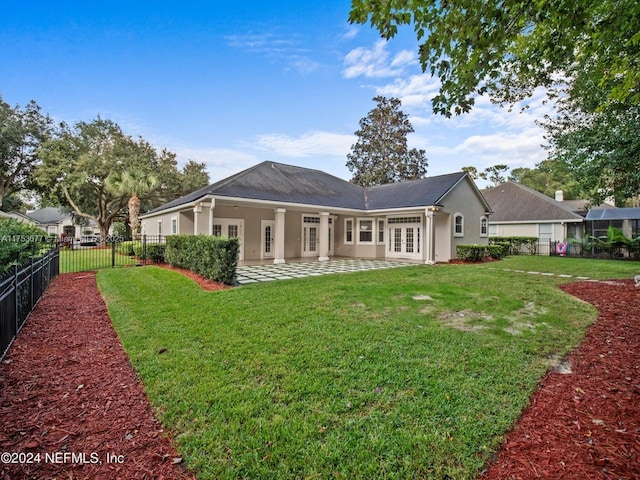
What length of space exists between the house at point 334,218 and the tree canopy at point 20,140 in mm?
19011

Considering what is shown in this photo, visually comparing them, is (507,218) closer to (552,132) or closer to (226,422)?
(552,132)

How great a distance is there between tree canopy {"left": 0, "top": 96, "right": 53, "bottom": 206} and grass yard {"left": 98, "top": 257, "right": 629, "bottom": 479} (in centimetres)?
3063

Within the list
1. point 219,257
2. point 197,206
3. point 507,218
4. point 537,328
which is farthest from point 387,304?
point 507,218

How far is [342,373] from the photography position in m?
3.51

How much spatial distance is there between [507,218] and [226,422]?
2755 centimetres

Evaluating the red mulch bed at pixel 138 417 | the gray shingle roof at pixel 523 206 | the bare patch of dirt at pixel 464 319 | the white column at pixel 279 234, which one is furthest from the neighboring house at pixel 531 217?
the bare patch of dirt at pixel 464 319

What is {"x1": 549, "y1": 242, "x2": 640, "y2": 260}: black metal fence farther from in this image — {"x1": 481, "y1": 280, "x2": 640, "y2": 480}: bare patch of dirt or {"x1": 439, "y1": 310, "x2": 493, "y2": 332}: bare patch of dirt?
{"x1": 439, "y1": 310, "x2": 493, "y2": 332}: bare patch of dirt

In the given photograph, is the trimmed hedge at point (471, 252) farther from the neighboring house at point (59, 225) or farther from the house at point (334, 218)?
the neighboring house at point (59, 225)

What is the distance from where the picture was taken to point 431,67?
13.8 feet

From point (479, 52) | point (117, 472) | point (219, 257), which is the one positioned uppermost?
point (479, 52)

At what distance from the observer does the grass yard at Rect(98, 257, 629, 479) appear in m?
2.29

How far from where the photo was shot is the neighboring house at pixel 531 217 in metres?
22.5

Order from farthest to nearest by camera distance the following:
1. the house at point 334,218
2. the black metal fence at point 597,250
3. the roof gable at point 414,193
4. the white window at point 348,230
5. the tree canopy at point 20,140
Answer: the tree canopy at point 20,140 < the white window at point 348,230 < the black metal fence at point 597,250 < the roof gable at point 414,193 < the house at point 334,218

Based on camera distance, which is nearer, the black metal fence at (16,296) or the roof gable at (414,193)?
the black metal fence at (16,296)
